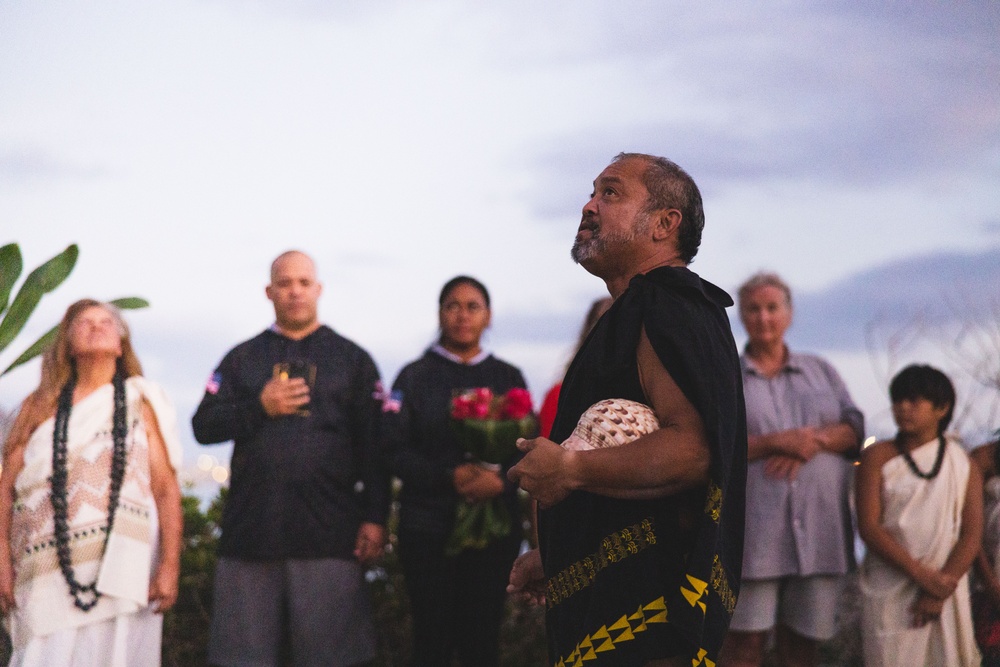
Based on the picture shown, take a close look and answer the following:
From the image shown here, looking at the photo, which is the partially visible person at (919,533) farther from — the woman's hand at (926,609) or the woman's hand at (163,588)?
the woman's hand at (163,588)

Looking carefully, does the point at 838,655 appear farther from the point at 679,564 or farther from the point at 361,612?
the point at 679,564

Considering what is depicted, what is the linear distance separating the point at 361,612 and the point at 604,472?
11.7 ft

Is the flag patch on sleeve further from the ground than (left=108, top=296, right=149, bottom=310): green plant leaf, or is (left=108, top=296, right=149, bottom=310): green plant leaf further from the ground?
(left=108, top=296, right=149, bottom=310): green plant leaf

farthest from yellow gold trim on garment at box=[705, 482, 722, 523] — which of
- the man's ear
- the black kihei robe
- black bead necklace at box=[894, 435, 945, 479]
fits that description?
black bead necklace at box=[894, 435, 945, 479]

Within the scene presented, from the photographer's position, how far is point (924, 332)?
22.7 feet

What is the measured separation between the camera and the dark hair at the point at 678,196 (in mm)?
3082

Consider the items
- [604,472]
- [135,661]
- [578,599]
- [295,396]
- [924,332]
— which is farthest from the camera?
[924,332]

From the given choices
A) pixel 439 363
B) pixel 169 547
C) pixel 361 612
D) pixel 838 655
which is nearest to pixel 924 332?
pixel 838 655

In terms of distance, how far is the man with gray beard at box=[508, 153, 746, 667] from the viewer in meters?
2.65

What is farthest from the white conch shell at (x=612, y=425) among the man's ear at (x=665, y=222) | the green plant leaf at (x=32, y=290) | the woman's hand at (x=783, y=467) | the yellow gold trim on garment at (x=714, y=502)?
the green plant leaf at (x=32, y=290)

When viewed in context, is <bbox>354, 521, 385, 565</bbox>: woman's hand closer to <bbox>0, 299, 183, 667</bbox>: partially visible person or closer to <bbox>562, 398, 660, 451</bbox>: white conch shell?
<bbox>0, 299, 183, 667</bbox>: partially visible person

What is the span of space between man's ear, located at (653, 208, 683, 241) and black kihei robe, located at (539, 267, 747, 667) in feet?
0.57

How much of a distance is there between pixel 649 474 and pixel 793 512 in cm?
318

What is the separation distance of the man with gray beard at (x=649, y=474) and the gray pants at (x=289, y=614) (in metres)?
2.93
